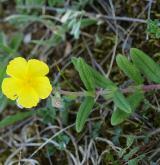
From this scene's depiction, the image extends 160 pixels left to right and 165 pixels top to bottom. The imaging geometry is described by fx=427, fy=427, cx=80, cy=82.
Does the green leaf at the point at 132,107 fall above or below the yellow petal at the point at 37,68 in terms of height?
below

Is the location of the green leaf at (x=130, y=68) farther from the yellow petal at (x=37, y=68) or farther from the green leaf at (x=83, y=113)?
the yellow petal at (x=37, y=68)

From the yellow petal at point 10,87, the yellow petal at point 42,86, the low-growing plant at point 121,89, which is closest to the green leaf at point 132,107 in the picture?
the low-growing plant at point 121,89

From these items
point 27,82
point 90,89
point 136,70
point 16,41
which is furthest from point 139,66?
point 16,41

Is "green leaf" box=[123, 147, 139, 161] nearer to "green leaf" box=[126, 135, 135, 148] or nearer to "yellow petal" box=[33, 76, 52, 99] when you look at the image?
"green leaf" box=[126, 135, 135, 148]

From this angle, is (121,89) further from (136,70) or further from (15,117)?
(15,117)

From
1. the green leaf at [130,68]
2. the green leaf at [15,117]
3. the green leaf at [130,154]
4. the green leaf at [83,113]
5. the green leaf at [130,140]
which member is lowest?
the green leaf at [15,117]

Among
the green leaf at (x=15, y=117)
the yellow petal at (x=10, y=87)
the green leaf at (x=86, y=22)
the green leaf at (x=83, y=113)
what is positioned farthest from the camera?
the green leaf at (x=86, y=22)

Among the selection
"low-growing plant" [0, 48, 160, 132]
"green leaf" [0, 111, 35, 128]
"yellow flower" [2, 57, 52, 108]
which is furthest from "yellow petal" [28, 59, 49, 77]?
"green leaf" [0, 111, 35, 128]

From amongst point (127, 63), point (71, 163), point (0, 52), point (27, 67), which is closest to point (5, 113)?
point (0, 52)
